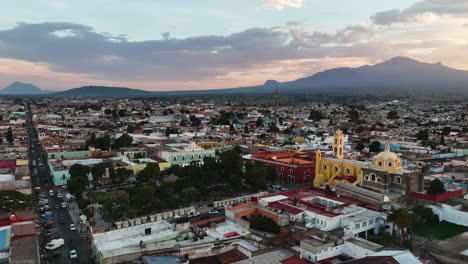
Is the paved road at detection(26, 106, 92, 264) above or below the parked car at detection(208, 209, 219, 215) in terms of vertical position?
above

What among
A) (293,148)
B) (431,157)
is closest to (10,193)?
(293,148)

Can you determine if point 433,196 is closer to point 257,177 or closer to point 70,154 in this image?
point 257,177

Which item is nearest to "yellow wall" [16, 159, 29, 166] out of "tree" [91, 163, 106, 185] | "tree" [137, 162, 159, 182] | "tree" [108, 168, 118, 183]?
"tree" [91, 163, 106, 185]

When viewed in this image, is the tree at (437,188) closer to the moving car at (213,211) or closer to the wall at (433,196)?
the wall at (433,196)

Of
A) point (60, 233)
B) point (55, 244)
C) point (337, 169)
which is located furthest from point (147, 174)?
point (337, 169)

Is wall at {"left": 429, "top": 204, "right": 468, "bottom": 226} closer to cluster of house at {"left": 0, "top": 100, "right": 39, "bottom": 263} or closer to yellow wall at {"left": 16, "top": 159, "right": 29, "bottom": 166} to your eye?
cluster of house at {"left": 0, "top": 100, "right": 39, "bottom": 263}

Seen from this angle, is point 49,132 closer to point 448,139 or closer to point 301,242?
point 301,242
